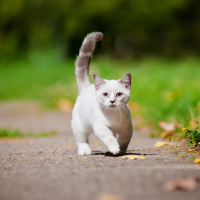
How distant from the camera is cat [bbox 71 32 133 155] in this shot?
9.24 feet

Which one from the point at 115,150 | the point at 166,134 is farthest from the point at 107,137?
the point at 166,134

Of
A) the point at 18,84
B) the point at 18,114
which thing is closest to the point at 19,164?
the point at 18,114

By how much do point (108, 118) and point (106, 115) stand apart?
4cm

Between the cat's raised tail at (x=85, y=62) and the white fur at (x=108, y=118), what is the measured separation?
437 mm

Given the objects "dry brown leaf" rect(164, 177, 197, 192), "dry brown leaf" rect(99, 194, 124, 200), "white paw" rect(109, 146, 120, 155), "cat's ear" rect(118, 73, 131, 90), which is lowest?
"dry brown leaf" rect(99, 194, 124, 200)

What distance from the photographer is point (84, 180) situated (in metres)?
2.04

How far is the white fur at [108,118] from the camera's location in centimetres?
280

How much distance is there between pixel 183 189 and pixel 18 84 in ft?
33.0

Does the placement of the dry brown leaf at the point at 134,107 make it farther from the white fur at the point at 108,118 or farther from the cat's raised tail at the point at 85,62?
the white fur at the point at 108,118

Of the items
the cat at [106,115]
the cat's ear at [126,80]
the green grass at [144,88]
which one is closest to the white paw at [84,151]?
the cat at [106,115]

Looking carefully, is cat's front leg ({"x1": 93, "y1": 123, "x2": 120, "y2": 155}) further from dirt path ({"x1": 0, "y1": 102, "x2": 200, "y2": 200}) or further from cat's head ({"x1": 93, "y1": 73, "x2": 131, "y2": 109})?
cat's head ({"x1": 93, "y1": 73, "x2": 131, "y2": 109})

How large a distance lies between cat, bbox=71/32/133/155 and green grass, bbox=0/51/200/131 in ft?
3.87

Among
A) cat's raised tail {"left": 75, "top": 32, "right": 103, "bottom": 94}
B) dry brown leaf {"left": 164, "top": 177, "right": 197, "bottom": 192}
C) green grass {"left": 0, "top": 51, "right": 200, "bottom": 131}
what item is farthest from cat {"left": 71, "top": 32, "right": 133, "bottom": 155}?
green grass {"left": 0, "top": 51, "right": 200, "bottom": 131}

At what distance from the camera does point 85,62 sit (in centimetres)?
354
